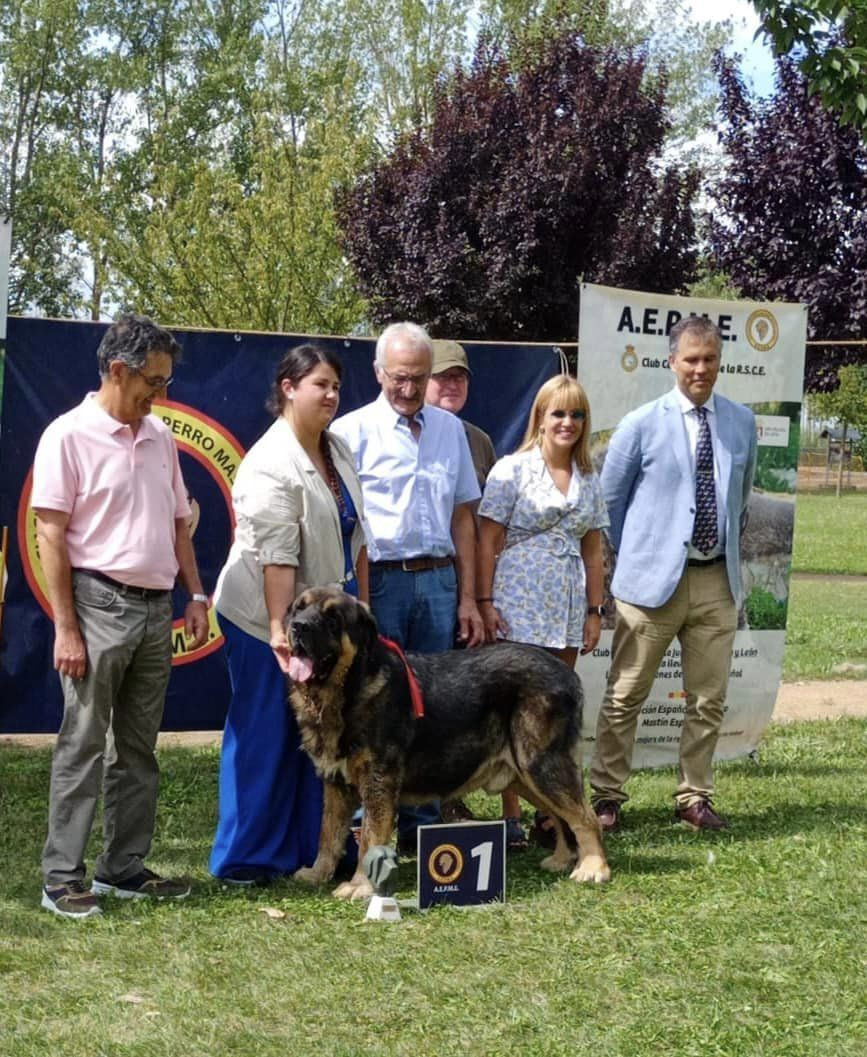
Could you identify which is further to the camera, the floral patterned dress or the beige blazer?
the floral patterned dress

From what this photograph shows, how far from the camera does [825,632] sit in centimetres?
1377

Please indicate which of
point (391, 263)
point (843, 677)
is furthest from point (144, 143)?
point (843, 677)

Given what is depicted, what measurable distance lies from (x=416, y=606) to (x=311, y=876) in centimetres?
122

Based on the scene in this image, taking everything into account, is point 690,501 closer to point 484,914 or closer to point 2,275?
point 484,914

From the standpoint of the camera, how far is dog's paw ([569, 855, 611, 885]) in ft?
18.3

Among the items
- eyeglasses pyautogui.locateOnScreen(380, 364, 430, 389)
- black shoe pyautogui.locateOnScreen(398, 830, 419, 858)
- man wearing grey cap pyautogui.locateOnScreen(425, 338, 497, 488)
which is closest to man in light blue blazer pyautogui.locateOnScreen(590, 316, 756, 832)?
man wearing grey cap pyautogui.locateOnScreen(425, 338, 497, 488)

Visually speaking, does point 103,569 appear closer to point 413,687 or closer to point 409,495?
point 413,687

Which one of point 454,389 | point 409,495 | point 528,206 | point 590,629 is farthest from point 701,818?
point 528,206

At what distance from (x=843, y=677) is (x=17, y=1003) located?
8625mm

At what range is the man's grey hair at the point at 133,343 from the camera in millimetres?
4973

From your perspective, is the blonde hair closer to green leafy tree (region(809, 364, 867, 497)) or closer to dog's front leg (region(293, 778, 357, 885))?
dog's front leg (region(293, 778, 357, 885))

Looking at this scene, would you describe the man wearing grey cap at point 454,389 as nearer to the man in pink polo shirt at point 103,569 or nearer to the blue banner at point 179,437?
the blue banner at point 179,437

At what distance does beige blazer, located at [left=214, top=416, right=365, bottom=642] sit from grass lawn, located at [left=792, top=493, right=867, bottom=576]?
14126mm

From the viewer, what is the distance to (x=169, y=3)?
41.2 meters
